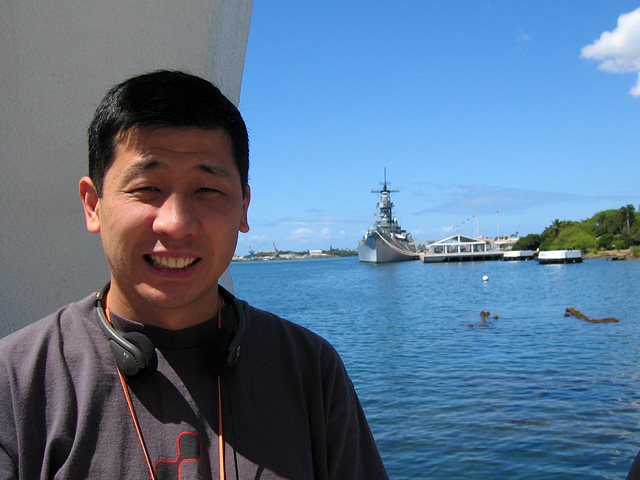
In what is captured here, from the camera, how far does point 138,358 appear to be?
3.65 feet

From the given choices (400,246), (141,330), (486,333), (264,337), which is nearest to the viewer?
(141,330)

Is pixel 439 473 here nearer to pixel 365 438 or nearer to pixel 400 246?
pixel 365 438

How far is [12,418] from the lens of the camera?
106 centimetres

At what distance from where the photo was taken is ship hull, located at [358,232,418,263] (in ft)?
308

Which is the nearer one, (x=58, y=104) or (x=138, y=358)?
(x=138, y=358)

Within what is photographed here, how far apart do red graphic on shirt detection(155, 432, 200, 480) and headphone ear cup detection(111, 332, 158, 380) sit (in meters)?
0.15

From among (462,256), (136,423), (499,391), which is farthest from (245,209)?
(462,256)

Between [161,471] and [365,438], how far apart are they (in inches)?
20.1

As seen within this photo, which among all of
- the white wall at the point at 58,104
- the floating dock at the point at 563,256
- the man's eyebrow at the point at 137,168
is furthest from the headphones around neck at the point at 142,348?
the floating dock at the point at 563,256

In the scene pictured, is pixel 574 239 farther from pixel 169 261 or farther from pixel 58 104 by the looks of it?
pixel 169 261

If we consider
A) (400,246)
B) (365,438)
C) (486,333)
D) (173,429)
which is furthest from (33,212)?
(400,246)

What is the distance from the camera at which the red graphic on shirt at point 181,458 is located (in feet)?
3.58

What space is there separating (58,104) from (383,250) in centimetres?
9536

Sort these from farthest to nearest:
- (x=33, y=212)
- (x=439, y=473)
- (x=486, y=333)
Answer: (x=486, y=333) < (x=439, y=473) < (x=33, y=212)
